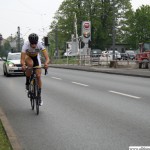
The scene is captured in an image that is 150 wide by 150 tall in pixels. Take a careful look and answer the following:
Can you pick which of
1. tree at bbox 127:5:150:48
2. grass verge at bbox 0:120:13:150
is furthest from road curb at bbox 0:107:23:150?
tree at bbox 127:5:150:48

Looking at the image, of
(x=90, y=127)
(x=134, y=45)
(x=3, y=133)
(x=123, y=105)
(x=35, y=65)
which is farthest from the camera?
(x=134, y=45)

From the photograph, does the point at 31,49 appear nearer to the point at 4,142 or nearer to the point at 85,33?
the point at 4,142

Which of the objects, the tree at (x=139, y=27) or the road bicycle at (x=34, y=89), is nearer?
the road bicycle at (x=34, y=89)

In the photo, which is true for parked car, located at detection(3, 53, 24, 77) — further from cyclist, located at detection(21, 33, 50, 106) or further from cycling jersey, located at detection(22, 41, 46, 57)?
cycling jersey, located at detection(22, 41, 46, 57)

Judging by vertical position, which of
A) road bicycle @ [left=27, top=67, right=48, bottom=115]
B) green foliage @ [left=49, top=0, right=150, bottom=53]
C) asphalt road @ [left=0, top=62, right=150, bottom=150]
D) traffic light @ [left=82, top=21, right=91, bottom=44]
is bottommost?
asphalt road @ [left=0, top=62, right=150, bottom=150]

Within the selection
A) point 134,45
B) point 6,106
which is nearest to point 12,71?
point 6,106

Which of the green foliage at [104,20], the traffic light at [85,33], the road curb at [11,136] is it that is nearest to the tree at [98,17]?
the green foliage at [104,20]

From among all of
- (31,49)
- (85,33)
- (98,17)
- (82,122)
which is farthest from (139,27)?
(82,122)

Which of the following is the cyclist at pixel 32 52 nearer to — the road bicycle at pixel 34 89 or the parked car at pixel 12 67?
the road bicycle at pixel 34 89

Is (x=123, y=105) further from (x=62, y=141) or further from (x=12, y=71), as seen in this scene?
(x=12, y=71)

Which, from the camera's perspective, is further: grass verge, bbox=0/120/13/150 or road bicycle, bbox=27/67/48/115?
road bicycle, bbox=27/67/48/115

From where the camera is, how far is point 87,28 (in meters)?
43.9

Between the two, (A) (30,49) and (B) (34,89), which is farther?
(B) (34,89)

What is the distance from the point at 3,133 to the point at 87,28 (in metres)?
37.3
